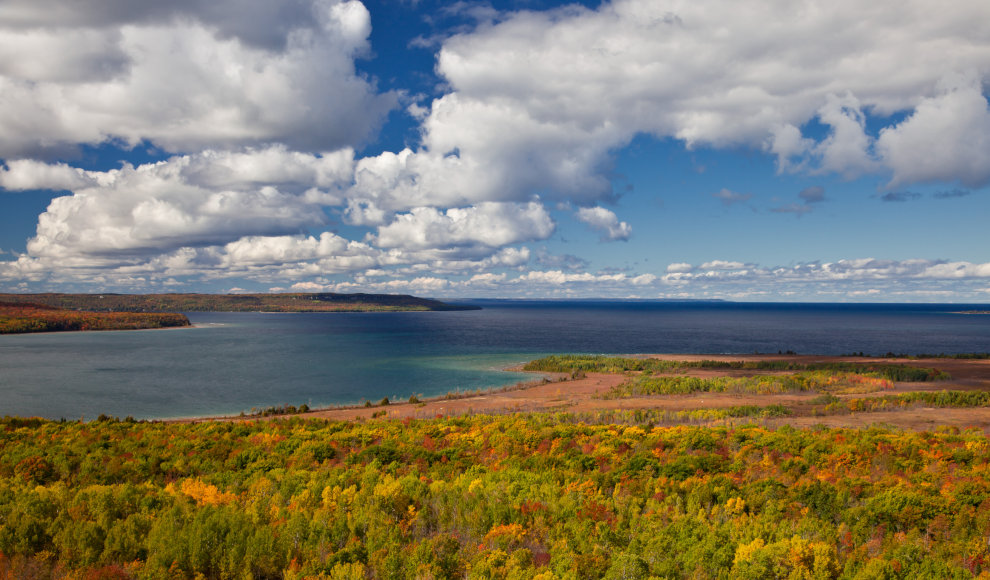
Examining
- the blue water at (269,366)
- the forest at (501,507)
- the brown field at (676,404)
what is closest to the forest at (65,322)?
the blue water at (269,366)

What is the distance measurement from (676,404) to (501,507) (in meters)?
33.2

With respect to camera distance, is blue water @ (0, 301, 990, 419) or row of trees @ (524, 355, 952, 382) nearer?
blue water @ (0, 301, 990, 419)

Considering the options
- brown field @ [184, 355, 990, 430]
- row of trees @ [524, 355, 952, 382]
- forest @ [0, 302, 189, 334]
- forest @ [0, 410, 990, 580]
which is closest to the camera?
forest @ [0, 410, 990, 580]

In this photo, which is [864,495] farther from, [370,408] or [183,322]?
[183,322]

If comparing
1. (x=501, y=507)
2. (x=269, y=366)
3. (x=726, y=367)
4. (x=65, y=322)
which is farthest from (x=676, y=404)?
(x=65, y=322)

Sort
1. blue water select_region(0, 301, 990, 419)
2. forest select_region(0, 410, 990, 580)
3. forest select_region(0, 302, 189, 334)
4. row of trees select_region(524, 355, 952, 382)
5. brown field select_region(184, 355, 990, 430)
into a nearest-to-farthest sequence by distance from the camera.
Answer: forest select_region(0, 410, 990, 580), brown field select_region(184, 355, 990, 430), blue water select_region(0, 301, 990, 419), row of trees select_region(524, 355, 952, 382), forest select_region(0, 302, 189, 334)

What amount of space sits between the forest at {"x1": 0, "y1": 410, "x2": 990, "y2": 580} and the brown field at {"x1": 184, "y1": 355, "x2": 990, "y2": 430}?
10613mm

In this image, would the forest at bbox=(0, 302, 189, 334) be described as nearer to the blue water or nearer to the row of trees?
the blue water

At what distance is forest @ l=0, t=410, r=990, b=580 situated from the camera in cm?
1039

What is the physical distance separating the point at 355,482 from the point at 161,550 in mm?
6804

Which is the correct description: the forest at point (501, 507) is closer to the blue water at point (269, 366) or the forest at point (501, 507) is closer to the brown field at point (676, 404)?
the brown field at point (676, 404)

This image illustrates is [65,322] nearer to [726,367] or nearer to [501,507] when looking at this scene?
[726,367]

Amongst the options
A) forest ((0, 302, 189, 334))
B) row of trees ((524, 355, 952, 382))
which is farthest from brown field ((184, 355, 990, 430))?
forest ((0, 302, 189, 334))

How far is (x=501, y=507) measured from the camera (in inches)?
533
